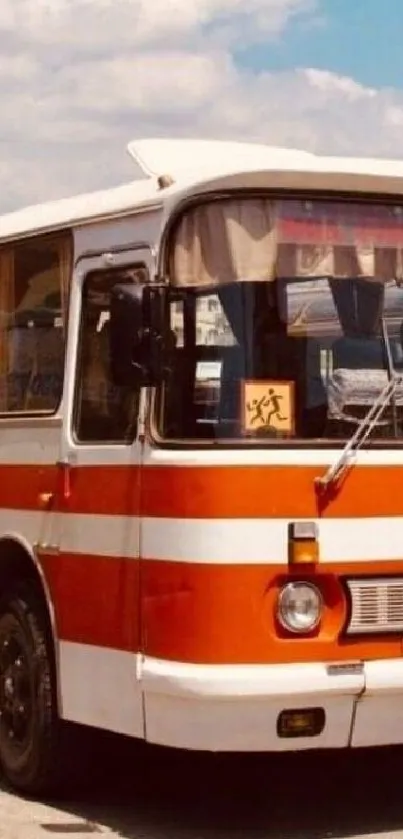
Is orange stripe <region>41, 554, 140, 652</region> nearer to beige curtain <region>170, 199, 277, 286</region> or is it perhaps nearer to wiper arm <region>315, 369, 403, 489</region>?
wiper arm <region>315, 369, 403, 489</region>

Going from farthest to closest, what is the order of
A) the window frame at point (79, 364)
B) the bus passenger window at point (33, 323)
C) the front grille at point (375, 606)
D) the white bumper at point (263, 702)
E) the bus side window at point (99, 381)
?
1. the bus passenger window at point (33, 323)
2. the window frame at point (79, 364)
3. the bus side window at point (99, 381)
4. the front grille at point (375, 606)
5. the white bumper at point (263, 702)

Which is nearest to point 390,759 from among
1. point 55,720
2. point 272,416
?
point 55,720

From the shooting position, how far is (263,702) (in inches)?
313

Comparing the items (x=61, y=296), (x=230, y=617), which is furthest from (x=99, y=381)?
(x=230, y=617)

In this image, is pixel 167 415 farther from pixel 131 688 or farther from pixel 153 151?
pixel 153 151

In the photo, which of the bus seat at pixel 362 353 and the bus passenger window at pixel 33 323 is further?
the bus passenger window at pixel 33 323

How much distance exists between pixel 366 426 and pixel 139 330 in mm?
1042

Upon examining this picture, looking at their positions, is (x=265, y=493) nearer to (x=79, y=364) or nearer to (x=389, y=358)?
(x=389, y=358)

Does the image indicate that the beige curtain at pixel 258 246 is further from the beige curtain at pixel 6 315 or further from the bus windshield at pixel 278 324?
the beige curtain at pixel 6 315

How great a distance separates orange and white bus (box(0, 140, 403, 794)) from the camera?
8.02 meters

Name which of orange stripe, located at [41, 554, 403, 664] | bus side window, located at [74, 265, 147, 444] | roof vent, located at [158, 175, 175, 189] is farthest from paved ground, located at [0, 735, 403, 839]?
roof vent, located at [158, 175, 175, 189]

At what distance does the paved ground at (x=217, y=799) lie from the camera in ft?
28.4

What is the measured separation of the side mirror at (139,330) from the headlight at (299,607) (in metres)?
1.05

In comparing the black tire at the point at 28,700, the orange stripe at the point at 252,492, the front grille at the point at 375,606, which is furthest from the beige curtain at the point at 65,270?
the front grille at the point at 375,606
